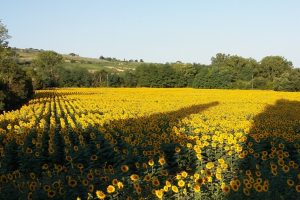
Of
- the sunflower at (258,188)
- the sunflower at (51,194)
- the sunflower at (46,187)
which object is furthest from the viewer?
the sunflower at (46,187)

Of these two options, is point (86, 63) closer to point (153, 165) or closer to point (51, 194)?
point (153, 165)

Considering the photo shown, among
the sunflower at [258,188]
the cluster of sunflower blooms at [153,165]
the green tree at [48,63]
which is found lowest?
the cluster of sunflower blooms at [153,165]

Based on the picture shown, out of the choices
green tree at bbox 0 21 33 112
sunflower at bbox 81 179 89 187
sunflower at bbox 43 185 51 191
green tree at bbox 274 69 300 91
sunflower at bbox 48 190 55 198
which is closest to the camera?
sunflower at bbox 48 190 55 198

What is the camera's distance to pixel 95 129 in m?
15.3

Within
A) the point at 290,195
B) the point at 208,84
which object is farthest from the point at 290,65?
the point at 290,195

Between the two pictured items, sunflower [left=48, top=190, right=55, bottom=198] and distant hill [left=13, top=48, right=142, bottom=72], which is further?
distant hill [left=13, top=48, right=142, bottom=72]

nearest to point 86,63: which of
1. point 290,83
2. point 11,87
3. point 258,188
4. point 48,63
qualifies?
point 48,63

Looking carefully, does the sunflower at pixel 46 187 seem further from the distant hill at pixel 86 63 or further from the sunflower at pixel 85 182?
the distant hill at pixel 86 63

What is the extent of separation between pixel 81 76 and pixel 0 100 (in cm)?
7482

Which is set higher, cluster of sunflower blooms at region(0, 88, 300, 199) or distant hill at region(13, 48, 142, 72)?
distant hill at region(13, 48, 142, 72)

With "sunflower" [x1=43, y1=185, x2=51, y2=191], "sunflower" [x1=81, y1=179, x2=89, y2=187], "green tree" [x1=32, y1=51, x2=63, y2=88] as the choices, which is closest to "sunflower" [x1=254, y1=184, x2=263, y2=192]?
"sunflower" [x1=81, y1=179, x2=89, y2=187]

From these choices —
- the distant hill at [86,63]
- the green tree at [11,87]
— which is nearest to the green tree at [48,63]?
the distant hill at [86,63]

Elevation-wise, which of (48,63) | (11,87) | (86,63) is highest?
(86,63)

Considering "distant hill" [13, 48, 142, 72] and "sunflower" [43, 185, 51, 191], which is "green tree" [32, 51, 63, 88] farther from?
"sunflower" [43, 185, 51, 191]
